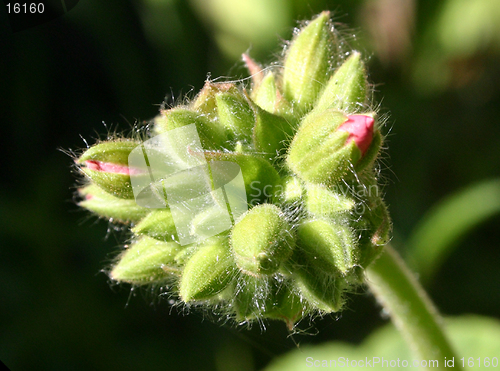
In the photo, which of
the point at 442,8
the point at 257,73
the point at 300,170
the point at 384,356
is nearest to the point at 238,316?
the point at 300,170

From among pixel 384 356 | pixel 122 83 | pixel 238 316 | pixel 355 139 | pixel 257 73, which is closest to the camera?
pixel 355 139

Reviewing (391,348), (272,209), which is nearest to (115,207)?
(272,209)

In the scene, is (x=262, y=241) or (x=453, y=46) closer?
(x=262, y=241)

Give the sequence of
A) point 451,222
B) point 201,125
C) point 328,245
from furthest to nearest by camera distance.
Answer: point 451,222 → point 201,125 → point 328,245

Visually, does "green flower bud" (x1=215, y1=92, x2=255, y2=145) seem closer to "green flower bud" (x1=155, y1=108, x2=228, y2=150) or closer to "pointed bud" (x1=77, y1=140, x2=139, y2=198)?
"green flower bud" (x1=155, y1=108, x2=228, y2=150)

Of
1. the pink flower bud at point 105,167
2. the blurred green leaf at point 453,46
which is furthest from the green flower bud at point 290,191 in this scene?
the blurred green leaf at point 453,46

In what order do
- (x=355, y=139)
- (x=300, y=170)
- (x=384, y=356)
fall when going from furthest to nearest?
1. (x=384, y=356)
2. (x=300, y=170)
3. (x=355, y=139)

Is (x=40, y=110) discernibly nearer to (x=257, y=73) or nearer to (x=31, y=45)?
(x=31, y=45)

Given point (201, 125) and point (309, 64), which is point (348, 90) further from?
point (201, 125)

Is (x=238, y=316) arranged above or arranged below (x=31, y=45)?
below
